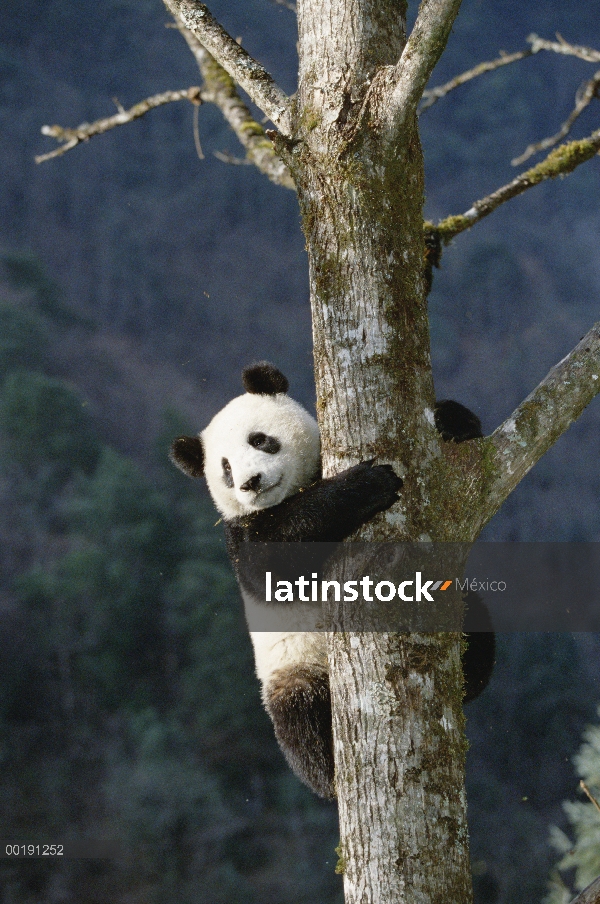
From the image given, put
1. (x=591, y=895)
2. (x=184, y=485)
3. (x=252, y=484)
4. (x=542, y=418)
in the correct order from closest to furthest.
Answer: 1. (x=591, y=895)
2. (x=542, y=418)
3. (x=252, y=484)
4. (x=184, y=485)

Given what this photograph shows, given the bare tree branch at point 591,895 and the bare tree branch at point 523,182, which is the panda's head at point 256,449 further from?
the bare tree branch at point 591,895

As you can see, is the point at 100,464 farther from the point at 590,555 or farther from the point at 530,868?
the point at 530,868

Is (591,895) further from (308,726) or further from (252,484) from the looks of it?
(252,484)

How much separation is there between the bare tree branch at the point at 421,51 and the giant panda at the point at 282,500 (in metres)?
1.16

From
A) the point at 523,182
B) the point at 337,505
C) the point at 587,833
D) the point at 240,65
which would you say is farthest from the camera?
the point at 587,833

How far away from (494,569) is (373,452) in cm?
633

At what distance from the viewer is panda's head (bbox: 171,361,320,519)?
3162 mm

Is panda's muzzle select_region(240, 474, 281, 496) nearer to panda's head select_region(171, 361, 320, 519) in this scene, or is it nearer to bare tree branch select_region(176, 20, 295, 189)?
panda's head select_region(171, 361, 320, 519)

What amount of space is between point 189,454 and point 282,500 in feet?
2.05

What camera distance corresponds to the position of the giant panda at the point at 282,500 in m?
3.14

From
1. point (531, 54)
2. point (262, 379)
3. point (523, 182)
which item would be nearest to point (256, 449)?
point (262, 379)

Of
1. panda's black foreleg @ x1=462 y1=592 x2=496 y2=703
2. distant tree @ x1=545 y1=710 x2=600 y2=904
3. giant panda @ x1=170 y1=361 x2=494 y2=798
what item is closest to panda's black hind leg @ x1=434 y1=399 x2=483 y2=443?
giant panda @ x1=170 y1=361 x2=494 y2=798

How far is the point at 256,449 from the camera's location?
3.29 m

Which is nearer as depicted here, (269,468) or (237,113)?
(269,468)
